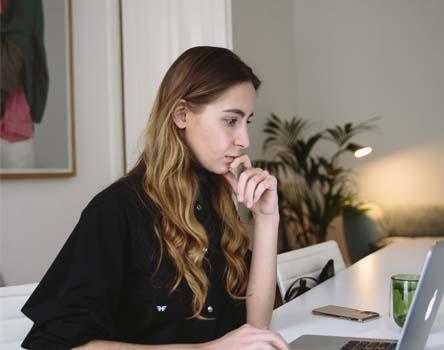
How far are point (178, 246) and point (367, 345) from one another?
457 millimetres

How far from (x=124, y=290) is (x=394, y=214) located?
4.93m

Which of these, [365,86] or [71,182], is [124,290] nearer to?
[71,182]

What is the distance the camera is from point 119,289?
127cm

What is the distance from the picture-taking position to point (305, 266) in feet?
7.16

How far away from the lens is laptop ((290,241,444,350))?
1043 millimetres

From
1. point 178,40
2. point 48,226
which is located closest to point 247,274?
point 48,226

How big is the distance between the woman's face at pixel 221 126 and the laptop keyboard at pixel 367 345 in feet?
1.68

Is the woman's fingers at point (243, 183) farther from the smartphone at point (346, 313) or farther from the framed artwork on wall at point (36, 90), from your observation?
the framed artwork on wall at point (36, 90)

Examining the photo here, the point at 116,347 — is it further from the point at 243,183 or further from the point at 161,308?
the point at 243,183

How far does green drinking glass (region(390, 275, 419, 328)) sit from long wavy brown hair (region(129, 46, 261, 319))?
0.38 meters

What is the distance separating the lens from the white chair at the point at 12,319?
1400 mm

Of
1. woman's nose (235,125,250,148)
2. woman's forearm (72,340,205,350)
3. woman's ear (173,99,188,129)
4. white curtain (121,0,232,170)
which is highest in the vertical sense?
white curtain (121,0,232,170)

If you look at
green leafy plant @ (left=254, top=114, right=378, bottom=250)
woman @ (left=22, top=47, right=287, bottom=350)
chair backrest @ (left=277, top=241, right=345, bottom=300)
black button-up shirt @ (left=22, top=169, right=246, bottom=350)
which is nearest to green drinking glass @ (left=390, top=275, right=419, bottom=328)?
woman @ (left=22, top=47, right=287, bottom=350)

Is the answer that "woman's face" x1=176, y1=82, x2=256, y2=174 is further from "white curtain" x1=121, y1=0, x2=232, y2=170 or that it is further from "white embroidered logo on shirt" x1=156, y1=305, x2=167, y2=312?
"white curtain" x1=121, y1=0, x2=232, y2=170
